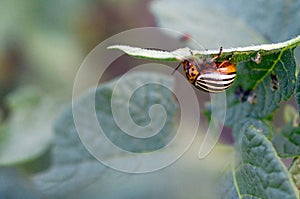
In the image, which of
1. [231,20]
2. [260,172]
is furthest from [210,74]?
[231,20]

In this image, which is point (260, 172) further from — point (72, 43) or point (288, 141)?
point (72, 43)

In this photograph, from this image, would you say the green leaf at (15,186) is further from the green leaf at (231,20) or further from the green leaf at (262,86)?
the green leaf at (262,86)

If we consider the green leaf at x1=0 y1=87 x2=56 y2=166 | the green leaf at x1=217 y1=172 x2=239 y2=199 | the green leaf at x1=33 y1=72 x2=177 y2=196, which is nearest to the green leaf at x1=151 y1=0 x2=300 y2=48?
the green leaf at x1=33 y1=72 x2=177 y2=196

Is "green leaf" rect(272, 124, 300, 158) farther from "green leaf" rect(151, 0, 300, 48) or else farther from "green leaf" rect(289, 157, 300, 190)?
"green leaf" rect(151, 0, 300, 48)

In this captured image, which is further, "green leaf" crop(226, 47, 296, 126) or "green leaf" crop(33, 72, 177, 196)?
"green leaf" crop(33, 72, 177, 196)

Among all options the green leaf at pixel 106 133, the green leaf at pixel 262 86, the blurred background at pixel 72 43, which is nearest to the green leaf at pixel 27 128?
the blurred background at pixel 72 43

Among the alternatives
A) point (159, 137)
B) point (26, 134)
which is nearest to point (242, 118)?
point (159, 137)
